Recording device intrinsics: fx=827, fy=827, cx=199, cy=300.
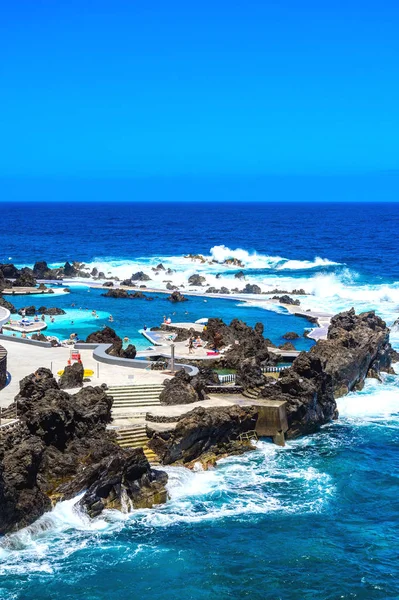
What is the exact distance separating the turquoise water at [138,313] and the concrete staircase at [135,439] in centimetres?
2276

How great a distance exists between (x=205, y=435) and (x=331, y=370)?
43.8ft

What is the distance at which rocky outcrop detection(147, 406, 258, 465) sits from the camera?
33188 mm

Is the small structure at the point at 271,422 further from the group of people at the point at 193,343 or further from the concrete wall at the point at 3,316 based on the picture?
the group of people at the point at 193,343

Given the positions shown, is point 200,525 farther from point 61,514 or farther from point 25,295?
point 25,295

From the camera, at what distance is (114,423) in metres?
33.9

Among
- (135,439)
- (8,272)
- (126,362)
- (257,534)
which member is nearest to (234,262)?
(8,272)

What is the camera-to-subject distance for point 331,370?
45.8 m

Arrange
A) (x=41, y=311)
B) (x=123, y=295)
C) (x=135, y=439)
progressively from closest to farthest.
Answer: (x=135, y=439), (x=41, y=311), (x=123, y=295)

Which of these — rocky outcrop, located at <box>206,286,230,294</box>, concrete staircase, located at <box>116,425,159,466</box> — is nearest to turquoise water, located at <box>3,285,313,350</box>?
rocky outcrop, located at <box>206,286,230,294</box>

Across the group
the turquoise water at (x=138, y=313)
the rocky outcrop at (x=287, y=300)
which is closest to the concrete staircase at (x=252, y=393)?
the turquoise water at (x=138, y=313)

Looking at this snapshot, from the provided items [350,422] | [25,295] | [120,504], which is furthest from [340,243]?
[120,504]

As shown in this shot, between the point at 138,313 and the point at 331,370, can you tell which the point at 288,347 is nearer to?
the point at 331,370

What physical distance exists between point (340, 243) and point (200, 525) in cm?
13690

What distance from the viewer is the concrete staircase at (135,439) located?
3288 centimetres
